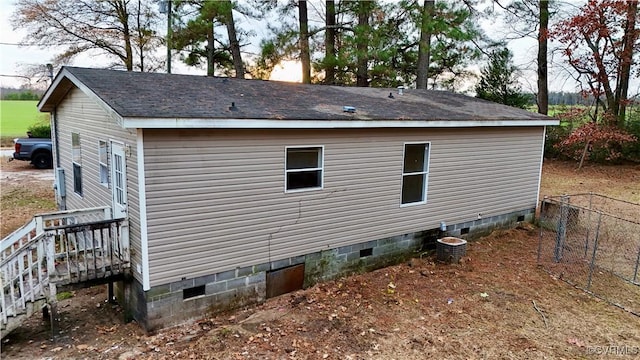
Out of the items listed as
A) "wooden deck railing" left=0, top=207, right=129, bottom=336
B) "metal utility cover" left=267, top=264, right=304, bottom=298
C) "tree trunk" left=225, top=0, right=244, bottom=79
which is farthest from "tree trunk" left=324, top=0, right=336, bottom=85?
"wooden deck railing" left=0, top=207, right=129, bottom=336

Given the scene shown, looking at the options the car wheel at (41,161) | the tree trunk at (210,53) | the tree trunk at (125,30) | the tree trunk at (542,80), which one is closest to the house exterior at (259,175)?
the tree trunk at (210,53)

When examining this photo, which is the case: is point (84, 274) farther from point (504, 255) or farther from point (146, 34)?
point (146, 34)

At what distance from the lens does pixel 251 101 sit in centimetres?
694

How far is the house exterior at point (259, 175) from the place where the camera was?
5.64 m

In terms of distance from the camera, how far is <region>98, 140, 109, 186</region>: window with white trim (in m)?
6.79

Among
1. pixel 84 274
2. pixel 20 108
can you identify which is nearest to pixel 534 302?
pixel 84 274

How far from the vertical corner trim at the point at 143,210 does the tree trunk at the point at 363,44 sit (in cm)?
1071

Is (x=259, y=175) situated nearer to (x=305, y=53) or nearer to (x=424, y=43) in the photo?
(x=305, y=53)

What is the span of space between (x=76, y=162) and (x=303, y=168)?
4.81 metres

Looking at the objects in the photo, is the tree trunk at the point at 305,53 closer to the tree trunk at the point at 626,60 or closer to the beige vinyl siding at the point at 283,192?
the beige vinyl siding at the point at 283,192

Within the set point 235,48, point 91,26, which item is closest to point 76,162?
point 235,48

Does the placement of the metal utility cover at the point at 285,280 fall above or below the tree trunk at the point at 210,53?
below

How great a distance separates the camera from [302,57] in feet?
52.2

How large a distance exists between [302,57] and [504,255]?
1038cm
